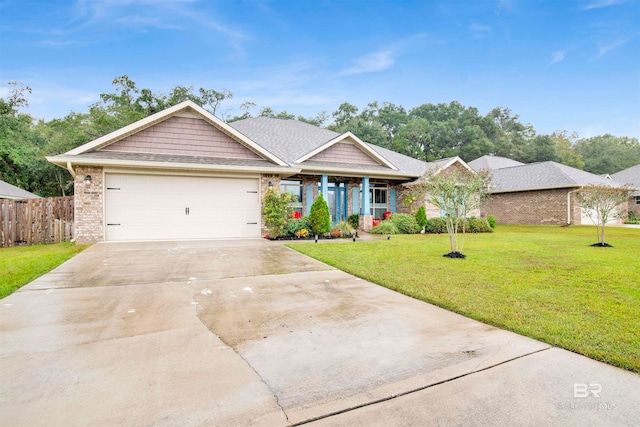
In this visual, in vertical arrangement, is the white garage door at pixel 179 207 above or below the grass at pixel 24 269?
above

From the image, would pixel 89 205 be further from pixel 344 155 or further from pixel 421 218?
pixel 421 218

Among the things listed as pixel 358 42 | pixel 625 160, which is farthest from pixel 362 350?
pixel 625 160

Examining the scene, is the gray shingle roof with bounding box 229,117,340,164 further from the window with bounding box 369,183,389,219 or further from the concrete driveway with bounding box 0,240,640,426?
the concrete driveway with bounding box 0,240,640,426

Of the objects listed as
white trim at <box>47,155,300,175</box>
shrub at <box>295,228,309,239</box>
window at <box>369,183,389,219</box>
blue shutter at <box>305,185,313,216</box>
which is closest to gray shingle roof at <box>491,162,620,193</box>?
window at <box>369,183,389,219</box>

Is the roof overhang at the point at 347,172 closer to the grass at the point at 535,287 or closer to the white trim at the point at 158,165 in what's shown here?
the white trim at the point at 158,165

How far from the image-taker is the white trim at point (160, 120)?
10.8m

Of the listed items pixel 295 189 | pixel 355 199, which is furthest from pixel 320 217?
pixel 355 199

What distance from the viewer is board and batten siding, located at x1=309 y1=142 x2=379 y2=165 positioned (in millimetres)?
15120

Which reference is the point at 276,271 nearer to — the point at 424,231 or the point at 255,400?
the point at 255,400

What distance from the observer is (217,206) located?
12.2 meters

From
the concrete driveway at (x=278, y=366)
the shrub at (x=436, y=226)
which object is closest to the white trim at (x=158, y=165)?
the concrete driveway at (x=278, y=366)

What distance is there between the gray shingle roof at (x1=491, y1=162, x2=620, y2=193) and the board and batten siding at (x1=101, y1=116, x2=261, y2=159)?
1738cm

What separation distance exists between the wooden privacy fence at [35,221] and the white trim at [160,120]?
2.64m

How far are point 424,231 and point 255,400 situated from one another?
15.0 m
